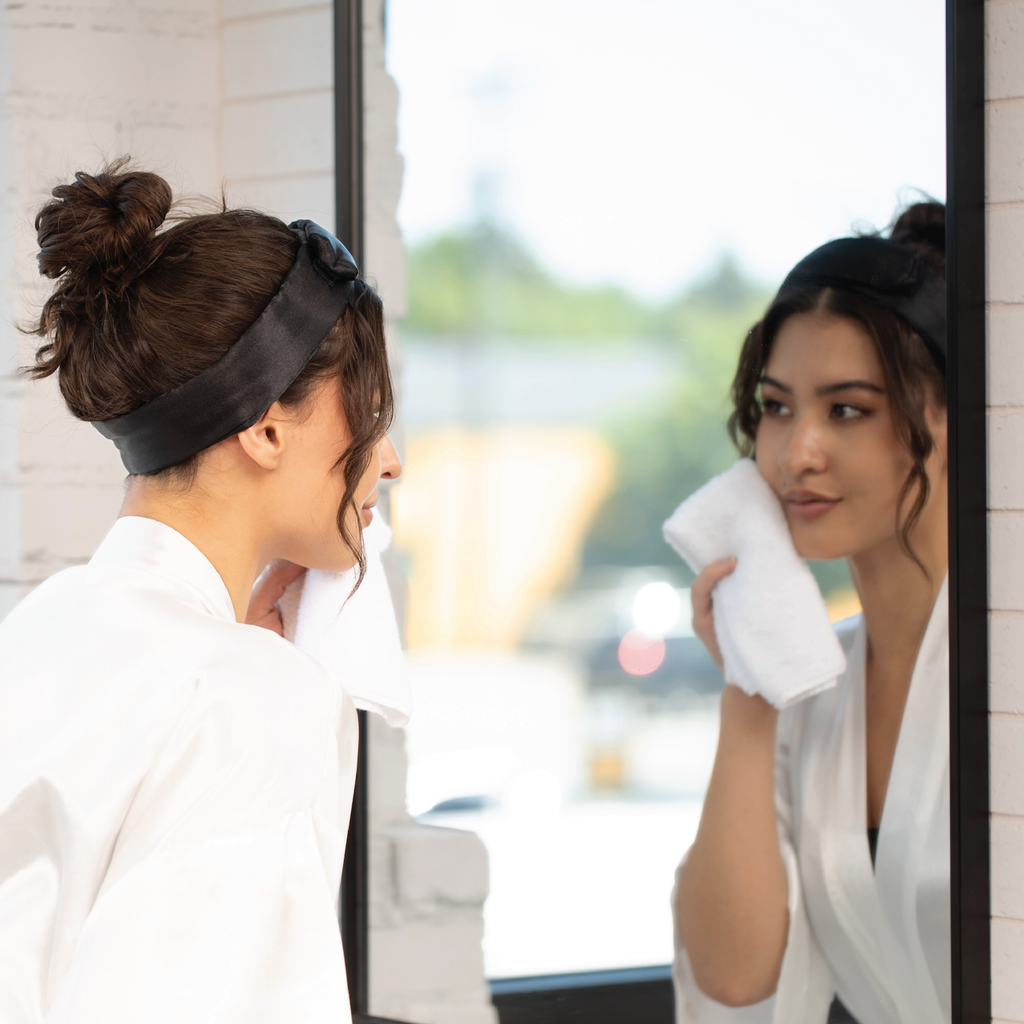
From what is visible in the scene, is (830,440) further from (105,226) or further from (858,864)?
(105,226)

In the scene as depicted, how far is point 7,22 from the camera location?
136 cm

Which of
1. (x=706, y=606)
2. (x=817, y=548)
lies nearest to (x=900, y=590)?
(x=817, y=548)

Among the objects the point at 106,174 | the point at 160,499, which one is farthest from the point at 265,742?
the point at 106,174

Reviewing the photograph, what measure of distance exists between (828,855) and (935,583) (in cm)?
28

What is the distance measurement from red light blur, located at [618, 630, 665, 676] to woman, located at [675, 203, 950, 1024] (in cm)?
5

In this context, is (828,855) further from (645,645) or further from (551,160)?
(551,160)

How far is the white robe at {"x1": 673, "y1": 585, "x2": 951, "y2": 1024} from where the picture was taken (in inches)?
37.2

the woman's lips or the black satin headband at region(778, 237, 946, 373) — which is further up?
the black satin headband at region(778, 237, 946, 373)

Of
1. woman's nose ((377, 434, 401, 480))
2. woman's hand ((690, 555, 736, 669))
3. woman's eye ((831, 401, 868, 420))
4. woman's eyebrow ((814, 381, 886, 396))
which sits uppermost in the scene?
woman's eyebrow ((814, 381, 886, 396))

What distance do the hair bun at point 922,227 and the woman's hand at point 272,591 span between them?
637 millimetres

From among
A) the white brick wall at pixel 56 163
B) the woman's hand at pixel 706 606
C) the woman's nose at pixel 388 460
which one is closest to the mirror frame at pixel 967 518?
the woman's hand at pixel 706 606

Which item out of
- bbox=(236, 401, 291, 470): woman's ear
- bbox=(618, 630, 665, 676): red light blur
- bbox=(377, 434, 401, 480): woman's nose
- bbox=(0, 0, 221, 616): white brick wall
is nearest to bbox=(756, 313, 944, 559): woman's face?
bbox=(618, 630, 665, 676): red light blur

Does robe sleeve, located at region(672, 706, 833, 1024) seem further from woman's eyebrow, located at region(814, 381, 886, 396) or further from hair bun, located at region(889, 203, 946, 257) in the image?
hair bun, located at region(889, 203, 946, 257)

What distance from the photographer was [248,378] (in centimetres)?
77
